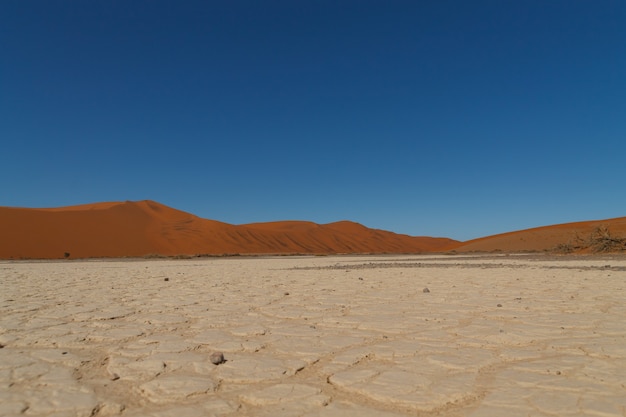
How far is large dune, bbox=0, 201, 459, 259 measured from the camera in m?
25.2

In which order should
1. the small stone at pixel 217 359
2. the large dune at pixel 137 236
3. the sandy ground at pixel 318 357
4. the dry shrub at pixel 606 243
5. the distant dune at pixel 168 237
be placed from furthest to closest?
1. the large dune at pixel 137 236
2. the distant dune at pixel 168 237
3. the dry shrub at pixel 606 243
4. the small stone at pixel 217 359
5. the sandy ground at pixel 318 357

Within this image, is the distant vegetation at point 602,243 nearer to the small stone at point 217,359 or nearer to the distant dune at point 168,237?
the distant dune at point 168,237

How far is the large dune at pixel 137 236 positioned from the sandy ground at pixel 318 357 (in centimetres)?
2133

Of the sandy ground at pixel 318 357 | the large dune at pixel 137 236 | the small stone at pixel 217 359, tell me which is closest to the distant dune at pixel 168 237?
the large dune at pixel 137 236

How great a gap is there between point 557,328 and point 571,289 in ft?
8.39

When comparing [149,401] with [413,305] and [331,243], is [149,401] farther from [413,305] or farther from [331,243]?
[331,243]

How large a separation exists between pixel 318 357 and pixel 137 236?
30970 millimetres

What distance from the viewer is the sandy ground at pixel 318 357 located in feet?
5.08

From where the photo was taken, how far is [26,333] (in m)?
2.79

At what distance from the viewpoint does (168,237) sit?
3139 centimetres

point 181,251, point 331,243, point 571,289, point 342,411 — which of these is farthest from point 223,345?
point 331,243

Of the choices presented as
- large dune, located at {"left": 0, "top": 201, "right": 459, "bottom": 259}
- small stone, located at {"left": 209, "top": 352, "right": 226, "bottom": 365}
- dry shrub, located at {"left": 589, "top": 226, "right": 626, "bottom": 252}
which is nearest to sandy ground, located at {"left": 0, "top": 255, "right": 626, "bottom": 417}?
small stone, located at {"left": 209, "top": 352, "right": 226, "bottom": 365}

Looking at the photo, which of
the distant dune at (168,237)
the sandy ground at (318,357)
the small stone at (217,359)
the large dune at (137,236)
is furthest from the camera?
the large dune at (137,236)

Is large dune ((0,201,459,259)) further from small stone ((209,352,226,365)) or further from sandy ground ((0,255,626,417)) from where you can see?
small stone ((209,352,226,365))
